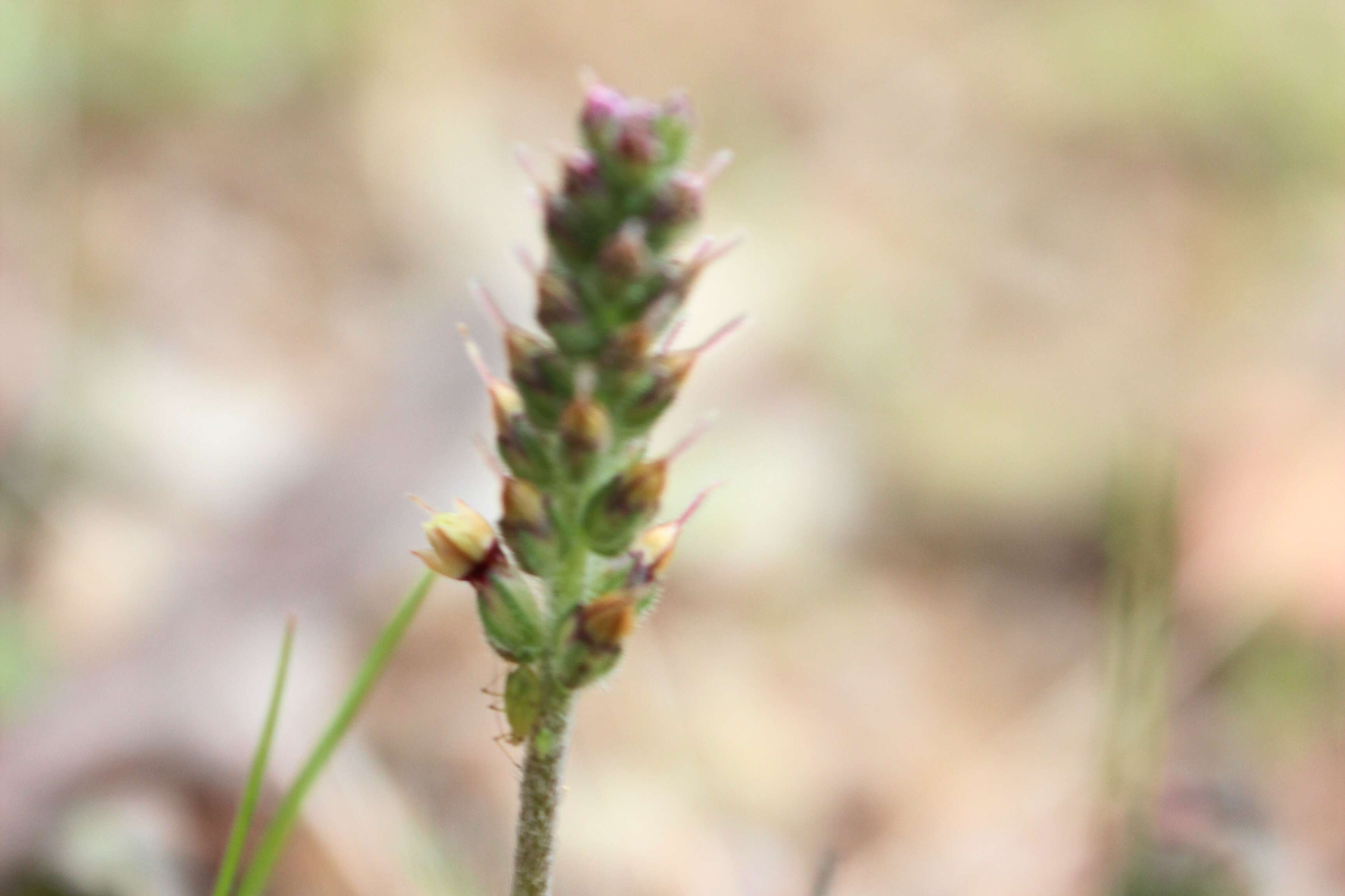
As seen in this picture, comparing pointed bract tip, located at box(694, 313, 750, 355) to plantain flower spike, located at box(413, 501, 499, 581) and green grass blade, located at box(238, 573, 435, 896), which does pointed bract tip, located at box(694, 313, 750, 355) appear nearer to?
plantain flower spike, located at box(413, 501, 499, 581)

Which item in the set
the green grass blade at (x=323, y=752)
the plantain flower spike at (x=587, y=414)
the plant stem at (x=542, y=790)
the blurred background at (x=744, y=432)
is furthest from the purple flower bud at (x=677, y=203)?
the green grass blade at (x=323, y=752)

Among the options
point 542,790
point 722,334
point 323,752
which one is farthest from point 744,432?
point 542,790

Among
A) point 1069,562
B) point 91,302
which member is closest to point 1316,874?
point 1069,562

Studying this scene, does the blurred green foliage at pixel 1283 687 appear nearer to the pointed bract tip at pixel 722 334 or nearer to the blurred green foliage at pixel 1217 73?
the pointed bract tip at pixel 722 334

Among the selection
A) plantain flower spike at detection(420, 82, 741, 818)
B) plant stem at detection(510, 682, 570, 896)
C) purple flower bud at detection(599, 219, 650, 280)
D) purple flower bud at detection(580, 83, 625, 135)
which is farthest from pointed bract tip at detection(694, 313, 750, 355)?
plant stem at detection(510, 682, 570, 896)

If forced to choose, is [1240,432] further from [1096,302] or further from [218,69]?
[218,69]

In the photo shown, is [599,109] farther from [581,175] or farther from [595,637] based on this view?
[595,637]
